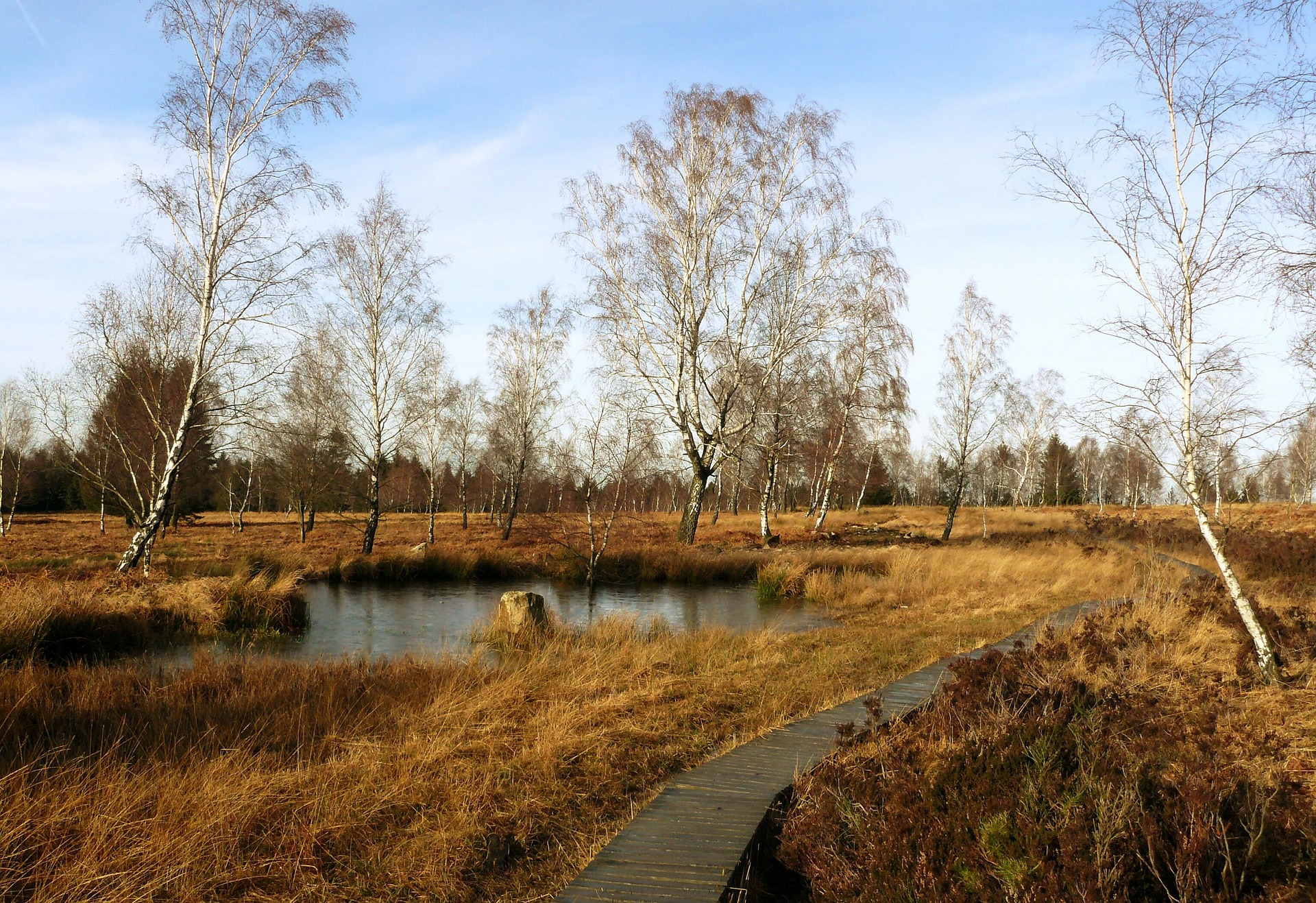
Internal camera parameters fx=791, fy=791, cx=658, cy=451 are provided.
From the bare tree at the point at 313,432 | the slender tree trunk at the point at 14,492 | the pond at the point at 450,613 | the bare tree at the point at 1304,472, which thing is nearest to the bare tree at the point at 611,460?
the pond at the point at 450,613

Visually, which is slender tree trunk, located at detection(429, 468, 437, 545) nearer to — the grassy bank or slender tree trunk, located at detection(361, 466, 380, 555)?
slender tree trunk, located at detection(361, 466, 380, 555)

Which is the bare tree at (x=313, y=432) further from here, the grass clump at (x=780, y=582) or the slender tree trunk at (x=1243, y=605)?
the slender tree trunk at (x=1243, y=605)

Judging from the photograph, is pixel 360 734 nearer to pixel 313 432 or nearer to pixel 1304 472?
pixel 313 432

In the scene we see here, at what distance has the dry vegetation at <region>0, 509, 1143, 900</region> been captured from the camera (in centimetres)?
391

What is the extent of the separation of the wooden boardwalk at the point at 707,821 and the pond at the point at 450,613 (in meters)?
4.76

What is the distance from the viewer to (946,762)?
4.42m

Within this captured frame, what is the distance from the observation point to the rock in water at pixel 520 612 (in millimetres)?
10570

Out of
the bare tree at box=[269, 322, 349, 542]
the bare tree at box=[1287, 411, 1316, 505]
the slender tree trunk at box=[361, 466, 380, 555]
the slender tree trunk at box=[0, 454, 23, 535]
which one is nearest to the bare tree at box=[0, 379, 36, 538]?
the slender tree trunk at box=[0, 454, 23, 535]

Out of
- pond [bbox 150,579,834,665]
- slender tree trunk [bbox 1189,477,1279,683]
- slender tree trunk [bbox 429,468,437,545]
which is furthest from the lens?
slender tree trunk [bbox 429,468,437,545]

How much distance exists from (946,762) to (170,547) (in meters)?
25.4

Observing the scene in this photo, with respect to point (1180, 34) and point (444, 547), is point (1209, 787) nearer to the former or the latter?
point (1180, 34)

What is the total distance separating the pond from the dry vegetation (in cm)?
174

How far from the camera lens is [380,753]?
5.43m

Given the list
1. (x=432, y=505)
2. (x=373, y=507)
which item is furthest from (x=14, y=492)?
(x=373, y=507)
